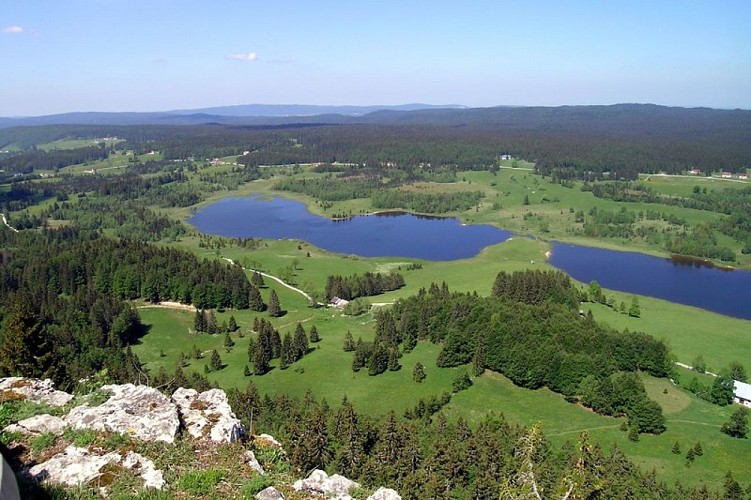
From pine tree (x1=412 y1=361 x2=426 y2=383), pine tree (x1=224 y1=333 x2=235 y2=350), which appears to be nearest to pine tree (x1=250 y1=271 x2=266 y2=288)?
pine tree (x1=224 y1=333 x2=235 y2=350)

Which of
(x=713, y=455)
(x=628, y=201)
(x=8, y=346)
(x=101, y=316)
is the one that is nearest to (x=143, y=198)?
(x=101, y=316)

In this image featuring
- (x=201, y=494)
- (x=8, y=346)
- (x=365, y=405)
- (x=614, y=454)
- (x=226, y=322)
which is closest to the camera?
(x=201, y=494)

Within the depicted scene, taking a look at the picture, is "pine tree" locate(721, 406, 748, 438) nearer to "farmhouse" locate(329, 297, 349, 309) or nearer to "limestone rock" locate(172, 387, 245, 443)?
"limestone rock" locate(172, 387, 245, 443)

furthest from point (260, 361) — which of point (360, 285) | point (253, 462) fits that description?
point (253, 462)

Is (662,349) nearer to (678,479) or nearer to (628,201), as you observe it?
(678,479)

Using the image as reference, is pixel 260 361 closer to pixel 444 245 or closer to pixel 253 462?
pixel 253 462

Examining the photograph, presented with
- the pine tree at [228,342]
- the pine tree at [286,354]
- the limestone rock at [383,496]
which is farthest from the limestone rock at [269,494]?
the pine tree at [228,342]
